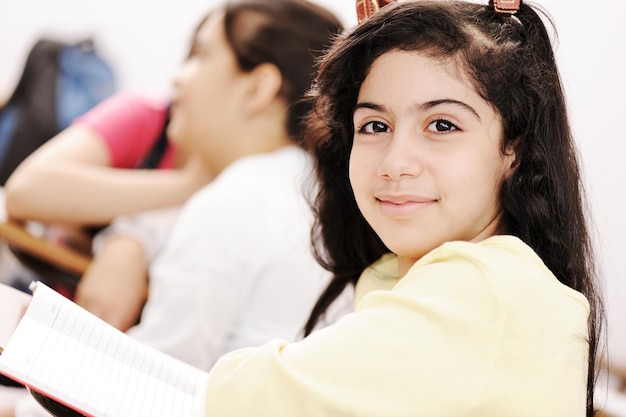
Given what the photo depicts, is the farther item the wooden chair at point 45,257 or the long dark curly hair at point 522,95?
the wooden chair at point 45,257

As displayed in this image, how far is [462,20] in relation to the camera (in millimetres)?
783

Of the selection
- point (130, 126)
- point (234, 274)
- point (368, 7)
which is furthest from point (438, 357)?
point (130, 126)

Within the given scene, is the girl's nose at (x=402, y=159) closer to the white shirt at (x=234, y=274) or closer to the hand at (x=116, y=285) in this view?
the white shirt at (x=234, y=274)

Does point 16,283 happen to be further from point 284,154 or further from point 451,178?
point 451,178

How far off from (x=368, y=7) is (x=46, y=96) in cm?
169

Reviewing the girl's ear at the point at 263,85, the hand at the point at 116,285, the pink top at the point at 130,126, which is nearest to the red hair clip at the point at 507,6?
the girl's ear at the point at 263,85

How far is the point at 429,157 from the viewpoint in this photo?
0.74m

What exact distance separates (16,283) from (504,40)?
1.36 meters

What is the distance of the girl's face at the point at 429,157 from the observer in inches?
29.5

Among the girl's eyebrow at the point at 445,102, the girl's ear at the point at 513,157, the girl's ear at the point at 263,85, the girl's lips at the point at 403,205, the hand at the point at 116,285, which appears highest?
the girl's eyebrow at the point at 445,102

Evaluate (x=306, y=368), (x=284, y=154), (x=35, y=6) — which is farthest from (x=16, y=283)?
(x=35, y=6)

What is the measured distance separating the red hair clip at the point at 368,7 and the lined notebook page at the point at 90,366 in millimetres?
412

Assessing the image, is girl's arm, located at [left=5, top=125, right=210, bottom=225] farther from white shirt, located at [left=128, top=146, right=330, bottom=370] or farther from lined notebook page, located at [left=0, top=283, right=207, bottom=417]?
lined notebook page, located at [left=0, top=283, right=207, bottom=417]

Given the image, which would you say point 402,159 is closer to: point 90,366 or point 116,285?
point 90,366
